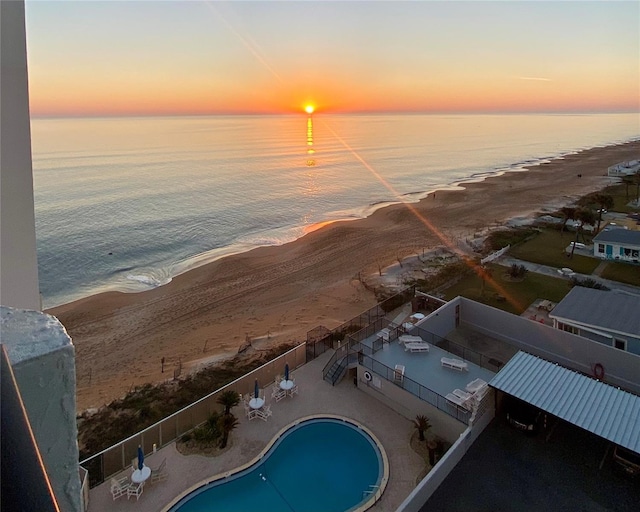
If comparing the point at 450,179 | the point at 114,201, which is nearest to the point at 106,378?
the point at 114,201

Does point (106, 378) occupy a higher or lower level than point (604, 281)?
lower

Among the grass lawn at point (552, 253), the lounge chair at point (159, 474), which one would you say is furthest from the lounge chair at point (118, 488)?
the grass lawn at point (552, 253)

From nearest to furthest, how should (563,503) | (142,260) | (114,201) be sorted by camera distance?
(563,503) → (142,260) → (114,201)

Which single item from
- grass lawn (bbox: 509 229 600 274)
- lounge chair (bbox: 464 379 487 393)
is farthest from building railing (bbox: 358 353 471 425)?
grass lawn (bbox: 509 229 600 274)

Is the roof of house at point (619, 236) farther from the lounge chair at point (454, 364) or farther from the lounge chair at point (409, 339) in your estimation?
the lounge chair at point (454, 364)

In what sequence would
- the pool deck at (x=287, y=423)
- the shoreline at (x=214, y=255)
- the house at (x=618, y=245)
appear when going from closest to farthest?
1. the pool deck at (x=287, y=423)
2. the house at (x=618, y=245)
3. the shoreline at (x=214, y=255)

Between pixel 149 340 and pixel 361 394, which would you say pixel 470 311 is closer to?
pixel 361 394

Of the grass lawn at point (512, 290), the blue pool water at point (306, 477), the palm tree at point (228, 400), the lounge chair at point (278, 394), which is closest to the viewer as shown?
the blue pool water at point (306, 477)

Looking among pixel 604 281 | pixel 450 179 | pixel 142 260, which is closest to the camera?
pixel 604 281
